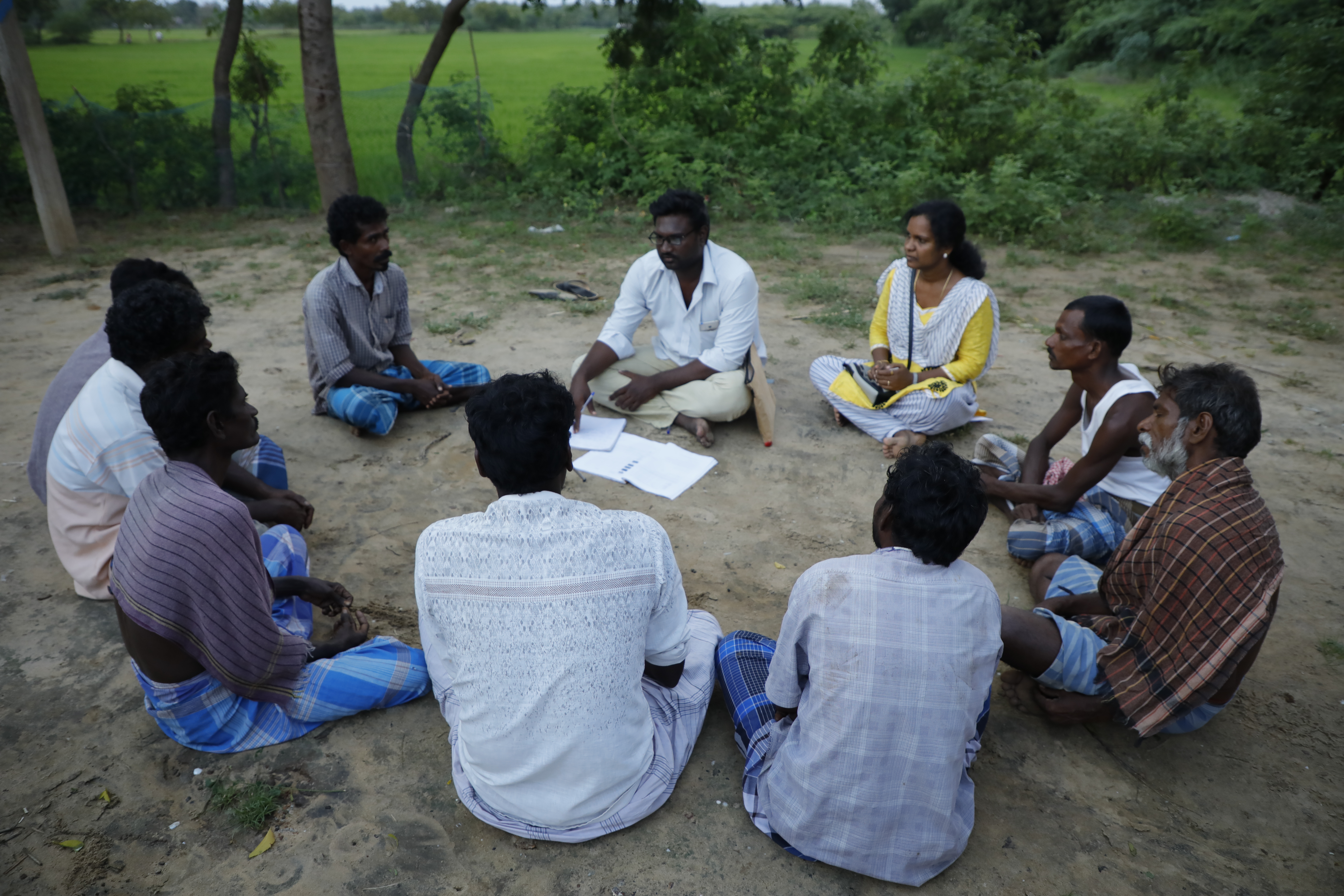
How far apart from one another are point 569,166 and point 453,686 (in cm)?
904

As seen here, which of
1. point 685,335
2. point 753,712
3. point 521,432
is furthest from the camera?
point 685,335

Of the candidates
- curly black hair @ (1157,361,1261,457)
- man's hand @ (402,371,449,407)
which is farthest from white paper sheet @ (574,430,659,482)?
curly black hair @ (1157,361,1261,457)

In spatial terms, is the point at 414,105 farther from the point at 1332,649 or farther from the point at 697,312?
the point at 1332,649

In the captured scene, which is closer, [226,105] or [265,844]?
[265,844]

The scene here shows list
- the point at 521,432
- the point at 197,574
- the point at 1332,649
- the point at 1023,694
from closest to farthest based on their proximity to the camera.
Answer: the point at 521,432
the point at 197,574
the point at 1023,694
the point at 1332,649

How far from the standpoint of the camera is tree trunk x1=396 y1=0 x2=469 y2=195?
9.80 m

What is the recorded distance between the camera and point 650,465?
13.8 feet

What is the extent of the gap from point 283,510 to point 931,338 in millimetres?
3370

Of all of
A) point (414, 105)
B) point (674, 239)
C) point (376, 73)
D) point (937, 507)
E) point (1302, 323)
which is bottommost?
point (1302, 323)

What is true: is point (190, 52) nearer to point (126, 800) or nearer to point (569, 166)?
point (569, 166)

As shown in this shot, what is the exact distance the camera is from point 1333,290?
7035 millimetres

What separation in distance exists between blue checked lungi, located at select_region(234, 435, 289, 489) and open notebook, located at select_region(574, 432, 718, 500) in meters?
1.40

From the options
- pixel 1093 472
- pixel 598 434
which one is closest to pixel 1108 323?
pixel 1093 472

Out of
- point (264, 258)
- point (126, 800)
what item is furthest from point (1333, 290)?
point (264, 258)
